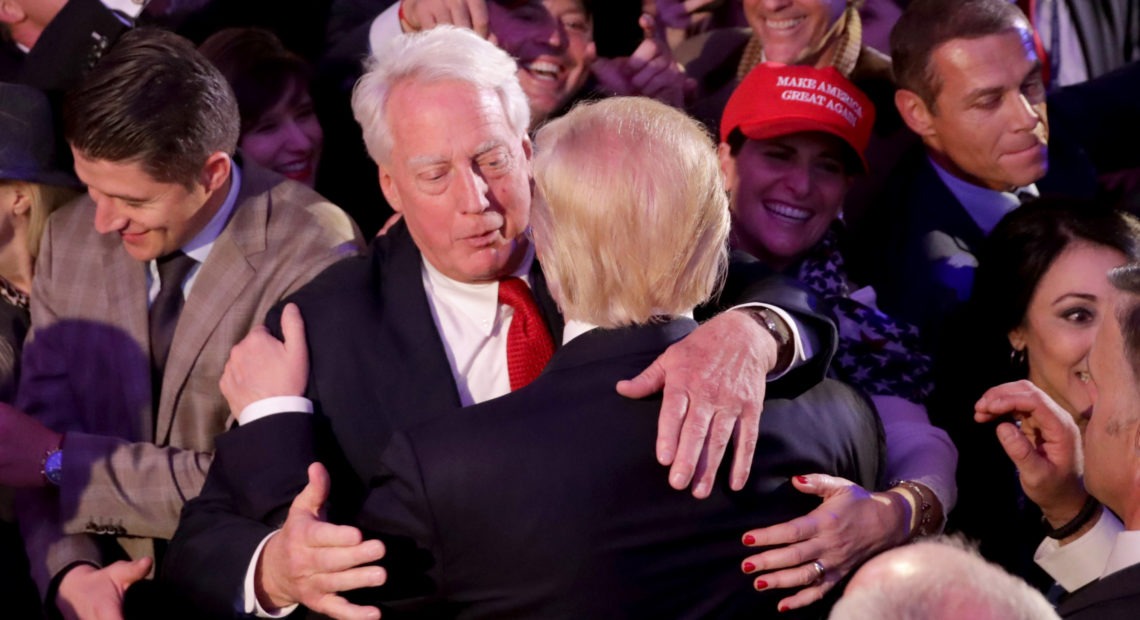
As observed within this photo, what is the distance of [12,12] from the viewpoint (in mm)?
3879

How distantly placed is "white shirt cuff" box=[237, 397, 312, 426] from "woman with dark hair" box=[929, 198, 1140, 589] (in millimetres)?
1544

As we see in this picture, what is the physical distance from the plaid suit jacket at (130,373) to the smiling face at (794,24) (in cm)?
142

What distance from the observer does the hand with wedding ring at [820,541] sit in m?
2.13

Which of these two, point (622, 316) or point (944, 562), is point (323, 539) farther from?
point (944, 562)

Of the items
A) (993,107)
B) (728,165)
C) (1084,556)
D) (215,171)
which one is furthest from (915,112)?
(215,171)

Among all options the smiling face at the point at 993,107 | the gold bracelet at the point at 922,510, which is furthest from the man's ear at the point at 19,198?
the smiling face at the point at 993,107

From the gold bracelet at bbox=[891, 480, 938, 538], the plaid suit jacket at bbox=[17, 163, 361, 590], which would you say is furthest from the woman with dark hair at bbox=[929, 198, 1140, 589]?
the plaid suit jacket at bbox=[17, 163, 361, 590]

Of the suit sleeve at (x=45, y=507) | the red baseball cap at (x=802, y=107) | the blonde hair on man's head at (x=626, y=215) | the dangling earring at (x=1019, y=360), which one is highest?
the blonde hair on man's head at (x=626, y=215)

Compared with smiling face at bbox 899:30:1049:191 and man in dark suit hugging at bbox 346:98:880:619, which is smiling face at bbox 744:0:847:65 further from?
man in dark suit hugging at bbox 346:98:880:619

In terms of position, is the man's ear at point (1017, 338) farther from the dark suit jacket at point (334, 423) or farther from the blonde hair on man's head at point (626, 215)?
the blonde hair on man's head at point (626, 215)

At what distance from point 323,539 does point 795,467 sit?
0.77m

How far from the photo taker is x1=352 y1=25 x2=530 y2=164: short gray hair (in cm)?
277

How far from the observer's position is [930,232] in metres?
3.58

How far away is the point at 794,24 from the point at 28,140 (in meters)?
2.08
